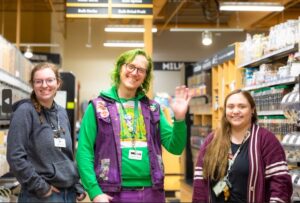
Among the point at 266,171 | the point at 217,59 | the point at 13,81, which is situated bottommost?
the point at 266,171

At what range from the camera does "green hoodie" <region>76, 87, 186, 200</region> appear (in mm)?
2869

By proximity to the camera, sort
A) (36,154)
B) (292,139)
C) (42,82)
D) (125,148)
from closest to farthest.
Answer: (125,148)
(36,154)
(42,82)
(292,139)

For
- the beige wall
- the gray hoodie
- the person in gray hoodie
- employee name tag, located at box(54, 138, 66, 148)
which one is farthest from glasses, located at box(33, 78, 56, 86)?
the beige wall

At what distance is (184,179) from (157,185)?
8727 millimetres

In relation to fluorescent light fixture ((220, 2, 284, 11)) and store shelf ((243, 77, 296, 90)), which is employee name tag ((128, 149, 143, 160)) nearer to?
store shelf ((243, 77, 296, 90))

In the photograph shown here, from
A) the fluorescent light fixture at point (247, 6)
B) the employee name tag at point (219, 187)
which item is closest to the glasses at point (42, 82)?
the employee name tag at point (219, 187)

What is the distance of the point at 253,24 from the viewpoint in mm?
16172

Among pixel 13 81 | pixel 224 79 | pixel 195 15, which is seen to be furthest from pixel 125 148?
pixel 195 15

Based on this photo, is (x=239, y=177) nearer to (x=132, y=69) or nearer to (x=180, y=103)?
A: (x=180, y=103)

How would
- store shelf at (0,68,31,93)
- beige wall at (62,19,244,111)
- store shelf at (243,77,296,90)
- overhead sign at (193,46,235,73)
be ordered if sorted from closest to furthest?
store shelf at (243,77,296,90)
store shelf at (0,68,31,93)
overhead sign at (193,46,235,73)
beige wall at (62,19,244,111)

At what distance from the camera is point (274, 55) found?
18.7 ft

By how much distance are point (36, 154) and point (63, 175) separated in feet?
0.73

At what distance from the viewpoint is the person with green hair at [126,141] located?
2869 millimetres

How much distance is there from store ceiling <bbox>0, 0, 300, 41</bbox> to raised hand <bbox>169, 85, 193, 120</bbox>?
12165 millimetres
